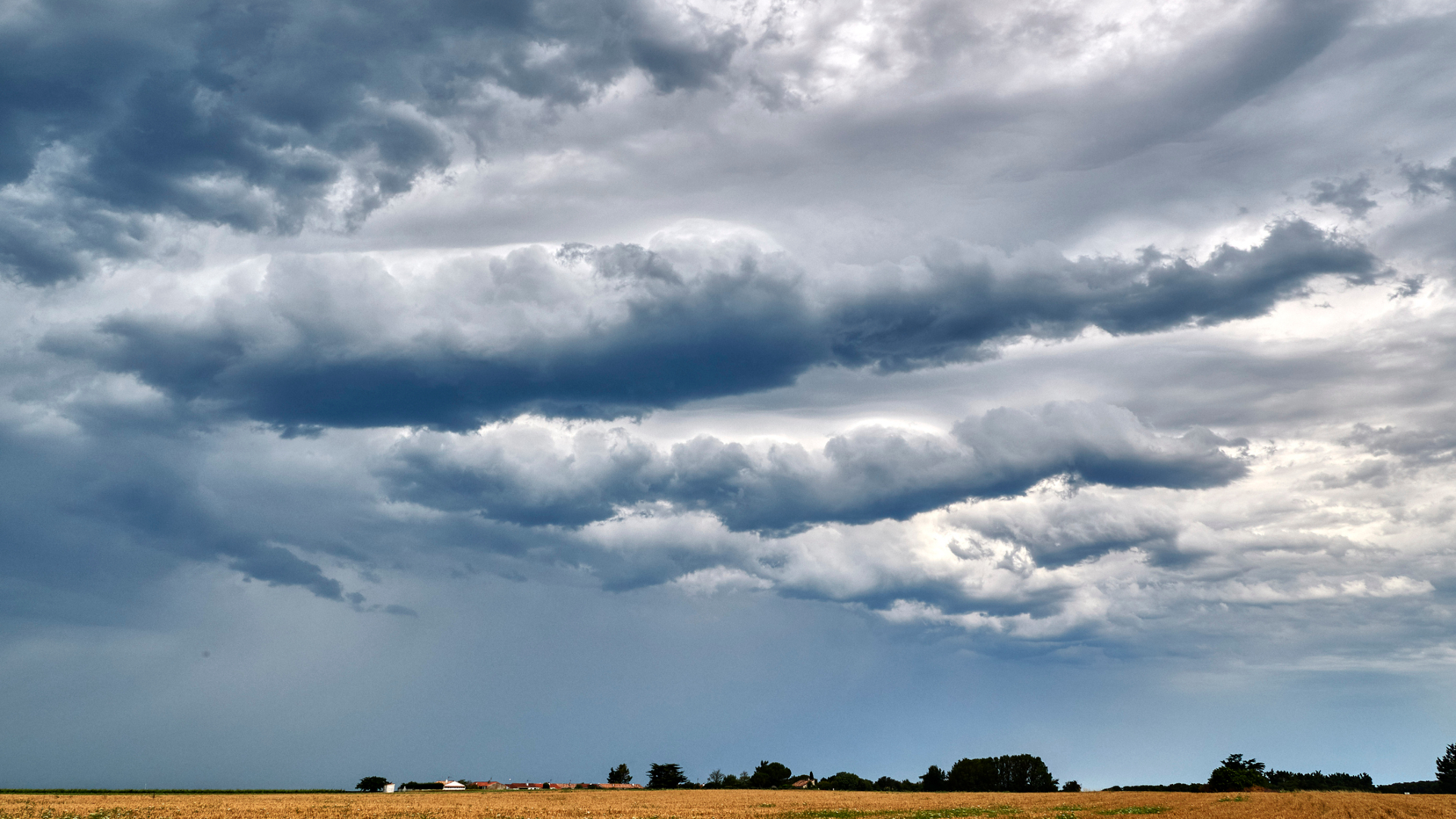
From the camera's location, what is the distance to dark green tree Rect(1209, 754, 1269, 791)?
159m

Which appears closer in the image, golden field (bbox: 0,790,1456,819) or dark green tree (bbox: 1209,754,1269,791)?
golden field (bbox: 0,790,1456,819)

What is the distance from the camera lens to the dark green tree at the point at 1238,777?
159 metres

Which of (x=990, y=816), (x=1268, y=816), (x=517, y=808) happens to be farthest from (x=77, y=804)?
(x=1268, y=816)

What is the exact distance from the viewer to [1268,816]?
Answer: 82.8 meters

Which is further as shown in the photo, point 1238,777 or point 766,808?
point 1238,777

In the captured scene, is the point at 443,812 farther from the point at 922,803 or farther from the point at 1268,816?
the point at 1268,816

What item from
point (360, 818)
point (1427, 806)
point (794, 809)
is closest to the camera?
point (360, 818)

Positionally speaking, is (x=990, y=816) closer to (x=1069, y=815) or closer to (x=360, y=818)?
(x=1069, y=815)

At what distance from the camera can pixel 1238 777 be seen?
524 ft

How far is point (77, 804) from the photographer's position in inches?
3642

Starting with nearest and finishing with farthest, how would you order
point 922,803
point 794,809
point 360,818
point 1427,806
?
point 360,818, point 1427,806, point 794,809, point 922,803

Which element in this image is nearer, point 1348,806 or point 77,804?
point 77,804

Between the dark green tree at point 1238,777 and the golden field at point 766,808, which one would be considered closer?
the golden field at point 766,808

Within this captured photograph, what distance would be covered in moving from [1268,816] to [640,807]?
2265 inches
